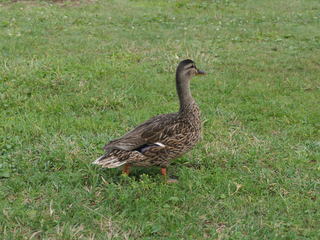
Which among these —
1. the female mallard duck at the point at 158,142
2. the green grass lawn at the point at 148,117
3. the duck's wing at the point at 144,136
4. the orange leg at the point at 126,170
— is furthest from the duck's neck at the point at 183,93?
the orange leg at the point at 126,170

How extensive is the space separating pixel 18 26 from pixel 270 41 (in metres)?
6.87

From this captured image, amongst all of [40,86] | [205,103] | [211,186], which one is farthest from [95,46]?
[211,186]

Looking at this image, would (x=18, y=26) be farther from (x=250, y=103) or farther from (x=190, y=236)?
(x=190, y=236)

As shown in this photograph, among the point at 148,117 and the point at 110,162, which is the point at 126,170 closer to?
the point at 110,162

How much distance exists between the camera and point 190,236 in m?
4.37

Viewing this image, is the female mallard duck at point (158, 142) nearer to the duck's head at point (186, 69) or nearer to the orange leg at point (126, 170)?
the orange leg at point (126, 170)

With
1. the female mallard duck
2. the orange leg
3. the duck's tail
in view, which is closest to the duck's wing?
the female mallard duck

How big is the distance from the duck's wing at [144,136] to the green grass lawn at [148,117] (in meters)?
0.37

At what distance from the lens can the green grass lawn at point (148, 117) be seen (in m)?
4.62

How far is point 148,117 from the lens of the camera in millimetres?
7273

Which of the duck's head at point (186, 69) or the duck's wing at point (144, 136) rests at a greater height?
the duck's head at point (186, 69)

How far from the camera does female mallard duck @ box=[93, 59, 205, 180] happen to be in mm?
5152

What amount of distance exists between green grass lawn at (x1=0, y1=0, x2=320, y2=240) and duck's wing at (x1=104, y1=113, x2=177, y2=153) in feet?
1.20

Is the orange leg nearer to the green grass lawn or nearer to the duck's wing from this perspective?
the green grass lawn
